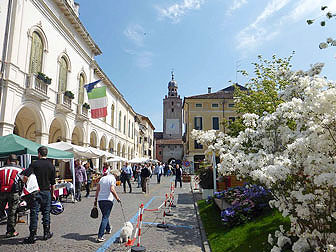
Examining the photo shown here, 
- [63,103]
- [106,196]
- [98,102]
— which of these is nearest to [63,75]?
[63,103]

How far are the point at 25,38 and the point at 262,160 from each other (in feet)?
45.1

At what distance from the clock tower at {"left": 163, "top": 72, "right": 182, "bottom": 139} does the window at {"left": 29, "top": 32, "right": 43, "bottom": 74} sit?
64890 millimetres

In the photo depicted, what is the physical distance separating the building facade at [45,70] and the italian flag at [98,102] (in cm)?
171

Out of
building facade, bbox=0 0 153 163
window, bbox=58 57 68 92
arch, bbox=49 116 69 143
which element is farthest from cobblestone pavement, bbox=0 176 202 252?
window, bbox=58 57 68 92

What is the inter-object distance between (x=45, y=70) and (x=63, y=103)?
8.41 ft

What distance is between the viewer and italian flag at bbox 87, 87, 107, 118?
56.8 ft

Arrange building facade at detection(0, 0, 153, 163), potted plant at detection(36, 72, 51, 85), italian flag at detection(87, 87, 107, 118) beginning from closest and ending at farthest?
building facade at detection(0, 0, 153, 163)
potted plant at detection(36, 72, 51, 85)
italian flag at detection(87, 87, 107, 118)

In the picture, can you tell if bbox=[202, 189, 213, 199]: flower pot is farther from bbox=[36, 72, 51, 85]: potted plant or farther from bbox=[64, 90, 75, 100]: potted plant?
bbox=[64, 90, 75, 100]: potted plant

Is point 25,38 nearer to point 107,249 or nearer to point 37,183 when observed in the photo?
point 37,183

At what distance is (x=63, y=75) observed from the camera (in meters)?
18.1

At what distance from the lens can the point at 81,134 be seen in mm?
21375

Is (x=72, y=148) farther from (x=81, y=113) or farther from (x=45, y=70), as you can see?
Result: (x=81, y=113)

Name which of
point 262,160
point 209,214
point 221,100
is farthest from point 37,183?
point 221,100

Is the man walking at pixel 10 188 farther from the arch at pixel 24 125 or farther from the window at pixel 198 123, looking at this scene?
the window at pixel 198 123
